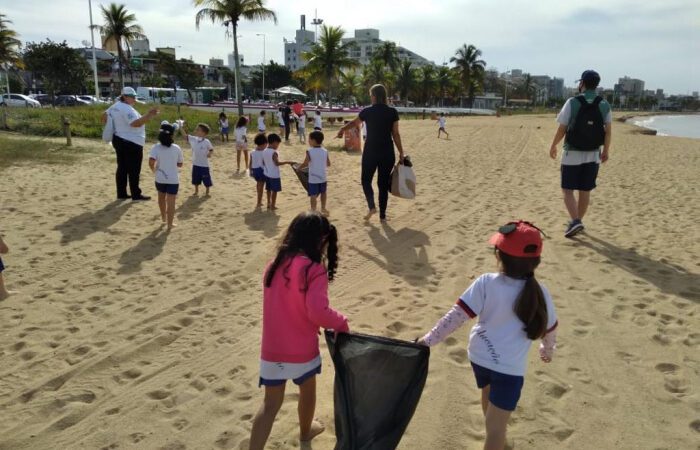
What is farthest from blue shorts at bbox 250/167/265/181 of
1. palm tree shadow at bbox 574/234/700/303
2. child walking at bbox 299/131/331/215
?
palm tree shadow at bbox 574/234/700/303

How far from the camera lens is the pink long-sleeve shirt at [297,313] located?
Result: 2.24 meters

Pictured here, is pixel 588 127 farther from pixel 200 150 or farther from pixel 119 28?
pixel 119 28

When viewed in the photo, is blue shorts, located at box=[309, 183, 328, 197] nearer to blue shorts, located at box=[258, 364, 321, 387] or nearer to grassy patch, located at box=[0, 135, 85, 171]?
blue shorts, located at box=[258, 364, 321, 387]

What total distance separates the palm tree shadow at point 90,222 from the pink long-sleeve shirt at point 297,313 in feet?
16.7

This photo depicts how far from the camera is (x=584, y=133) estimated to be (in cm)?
601

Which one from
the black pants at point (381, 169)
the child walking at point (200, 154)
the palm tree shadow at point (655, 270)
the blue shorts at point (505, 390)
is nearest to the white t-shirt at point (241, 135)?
the child walking at point (200, 154)

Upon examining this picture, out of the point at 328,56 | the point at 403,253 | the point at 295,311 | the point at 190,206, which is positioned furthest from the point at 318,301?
the point at 328,56

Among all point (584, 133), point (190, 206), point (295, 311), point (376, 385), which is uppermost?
point (584, 133)

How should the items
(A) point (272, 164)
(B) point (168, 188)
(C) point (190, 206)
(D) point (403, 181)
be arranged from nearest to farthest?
(B) point (168, 188)
(D) point (403, 181)
(A) point (272, 164)
(C) point (190, 206)

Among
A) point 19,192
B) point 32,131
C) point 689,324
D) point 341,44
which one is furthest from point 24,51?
point 689,324

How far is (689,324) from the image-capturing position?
4.13 metres

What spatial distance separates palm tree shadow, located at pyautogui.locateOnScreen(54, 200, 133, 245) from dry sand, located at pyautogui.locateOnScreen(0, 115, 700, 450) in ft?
0.15

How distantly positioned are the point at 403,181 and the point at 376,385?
16.5 ft

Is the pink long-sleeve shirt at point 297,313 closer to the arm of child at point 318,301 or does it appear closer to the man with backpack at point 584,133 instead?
the arm of child at point 318,301
